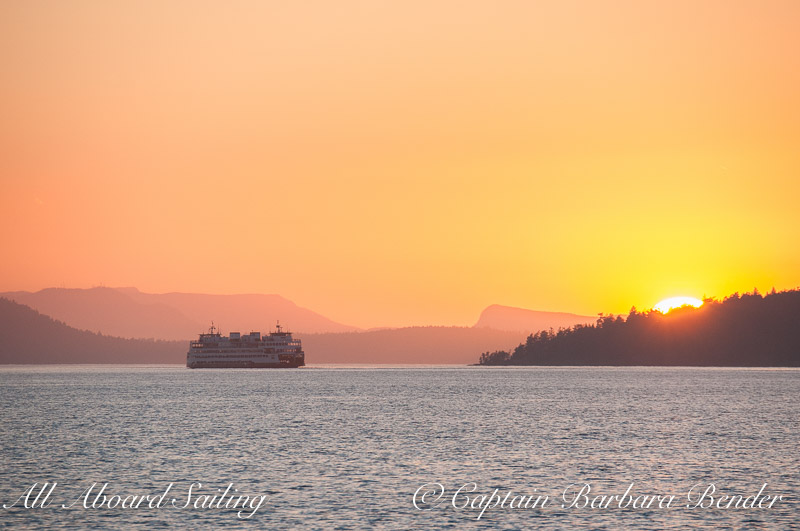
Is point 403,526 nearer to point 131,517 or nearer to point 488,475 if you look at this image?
point 131,517

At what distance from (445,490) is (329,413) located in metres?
73.9

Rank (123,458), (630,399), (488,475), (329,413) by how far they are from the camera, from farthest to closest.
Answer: (630,399)
(329,413)
(123,458)
(488,475)

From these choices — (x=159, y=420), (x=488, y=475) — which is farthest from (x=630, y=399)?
(x=488, y=475)

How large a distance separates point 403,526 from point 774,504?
21070mm

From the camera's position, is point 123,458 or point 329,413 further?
point 329,413

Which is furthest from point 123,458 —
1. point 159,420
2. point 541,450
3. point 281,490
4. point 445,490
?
point 159,420

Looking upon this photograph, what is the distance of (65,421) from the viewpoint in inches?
4459

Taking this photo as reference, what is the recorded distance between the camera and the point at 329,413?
129 m

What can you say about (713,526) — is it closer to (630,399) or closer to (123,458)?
(123,458)

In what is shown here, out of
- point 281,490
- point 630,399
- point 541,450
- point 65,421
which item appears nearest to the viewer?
point 281,490

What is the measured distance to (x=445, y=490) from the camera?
56.3 m

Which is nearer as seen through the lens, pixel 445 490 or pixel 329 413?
pixel 445 490

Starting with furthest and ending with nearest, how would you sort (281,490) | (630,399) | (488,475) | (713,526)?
(630,399), (488,475), (281,490), (713,526)

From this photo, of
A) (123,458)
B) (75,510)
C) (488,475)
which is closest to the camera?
(75,510)
